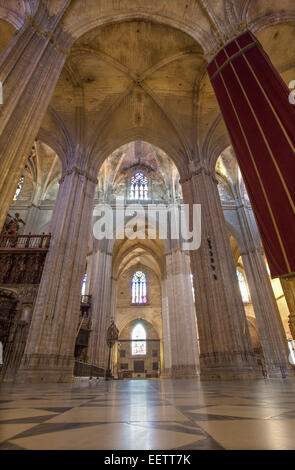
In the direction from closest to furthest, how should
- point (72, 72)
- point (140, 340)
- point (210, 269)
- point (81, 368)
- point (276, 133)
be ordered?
point (276, 133)
point (210, 269)
point (81, 368)
point (72, 72)
point (140, 340)

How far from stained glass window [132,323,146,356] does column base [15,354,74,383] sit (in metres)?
17.9

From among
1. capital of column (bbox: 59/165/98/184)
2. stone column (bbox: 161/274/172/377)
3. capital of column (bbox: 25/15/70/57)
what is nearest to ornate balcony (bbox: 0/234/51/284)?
capital of column (bbox: 59/165/98/184)

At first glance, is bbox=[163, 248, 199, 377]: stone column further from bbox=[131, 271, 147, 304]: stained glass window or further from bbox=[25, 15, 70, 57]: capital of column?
bbox=[131, 271, 147, 304]: stained glass window

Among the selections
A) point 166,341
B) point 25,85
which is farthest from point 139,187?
point 25,85

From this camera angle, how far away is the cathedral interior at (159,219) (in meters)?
1.32

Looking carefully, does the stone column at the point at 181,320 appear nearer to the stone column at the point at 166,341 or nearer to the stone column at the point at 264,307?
the stone column at the point at 264,307

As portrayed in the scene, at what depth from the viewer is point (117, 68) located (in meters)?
10.5

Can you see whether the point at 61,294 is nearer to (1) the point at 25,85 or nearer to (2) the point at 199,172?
(1) the point at 25,85

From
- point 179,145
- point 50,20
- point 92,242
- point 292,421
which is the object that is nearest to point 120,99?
point 179,145

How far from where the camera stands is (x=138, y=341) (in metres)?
23.8

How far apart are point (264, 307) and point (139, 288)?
15.0 meters

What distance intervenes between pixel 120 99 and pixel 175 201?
709cm

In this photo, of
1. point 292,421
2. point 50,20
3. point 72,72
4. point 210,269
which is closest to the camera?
point 292,421

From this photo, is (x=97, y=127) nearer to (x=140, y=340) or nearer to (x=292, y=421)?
(x=292, y=421)
